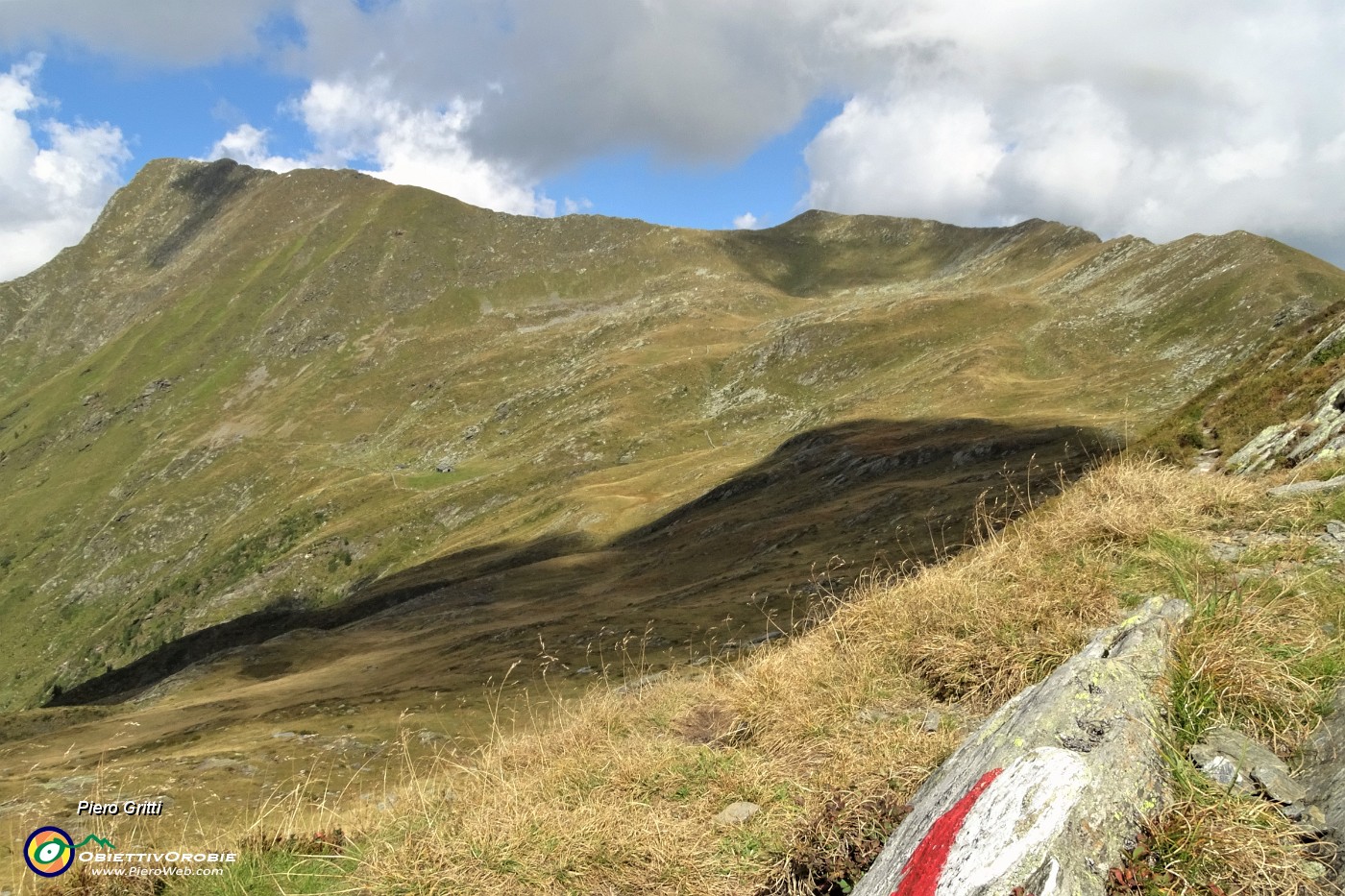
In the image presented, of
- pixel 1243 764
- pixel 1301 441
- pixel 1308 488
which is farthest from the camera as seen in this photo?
pixel 1301 441

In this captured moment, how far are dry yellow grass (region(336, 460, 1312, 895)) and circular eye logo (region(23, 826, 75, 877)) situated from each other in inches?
99.9

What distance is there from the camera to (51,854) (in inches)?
267

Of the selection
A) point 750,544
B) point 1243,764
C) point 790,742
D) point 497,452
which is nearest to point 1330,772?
point 1243,764

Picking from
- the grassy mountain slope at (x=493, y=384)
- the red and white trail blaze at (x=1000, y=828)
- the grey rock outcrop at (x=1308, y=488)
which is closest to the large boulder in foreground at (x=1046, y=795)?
the red and white trail blaze at (x=1000, y=828)

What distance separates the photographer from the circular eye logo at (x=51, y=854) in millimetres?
6500

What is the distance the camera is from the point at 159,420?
159250 millimetres

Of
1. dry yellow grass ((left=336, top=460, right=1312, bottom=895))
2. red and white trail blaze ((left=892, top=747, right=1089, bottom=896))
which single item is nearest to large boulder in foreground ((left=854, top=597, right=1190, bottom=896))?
red and white trail blaze ((left=892, top=747, right=1089, bottom=896))

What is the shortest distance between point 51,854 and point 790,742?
6.45m

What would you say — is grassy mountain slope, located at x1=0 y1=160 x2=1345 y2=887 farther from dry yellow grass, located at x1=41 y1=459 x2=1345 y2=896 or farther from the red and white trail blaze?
the red and white trail blaze

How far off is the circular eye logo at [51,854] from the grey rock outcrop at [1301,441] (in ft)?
50.2

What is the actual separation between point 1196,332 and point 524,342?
355 feet

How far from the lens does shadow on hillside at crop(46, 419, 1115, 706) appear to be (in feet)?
83.7

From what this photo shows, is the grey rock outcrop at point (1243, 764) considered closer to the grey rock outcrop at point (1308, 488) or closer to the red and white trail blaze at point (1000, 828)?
the red and white trail blaze at point (1000, 828)

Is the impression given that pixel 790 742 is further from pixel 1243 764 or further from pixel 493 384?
pixel 493 384
